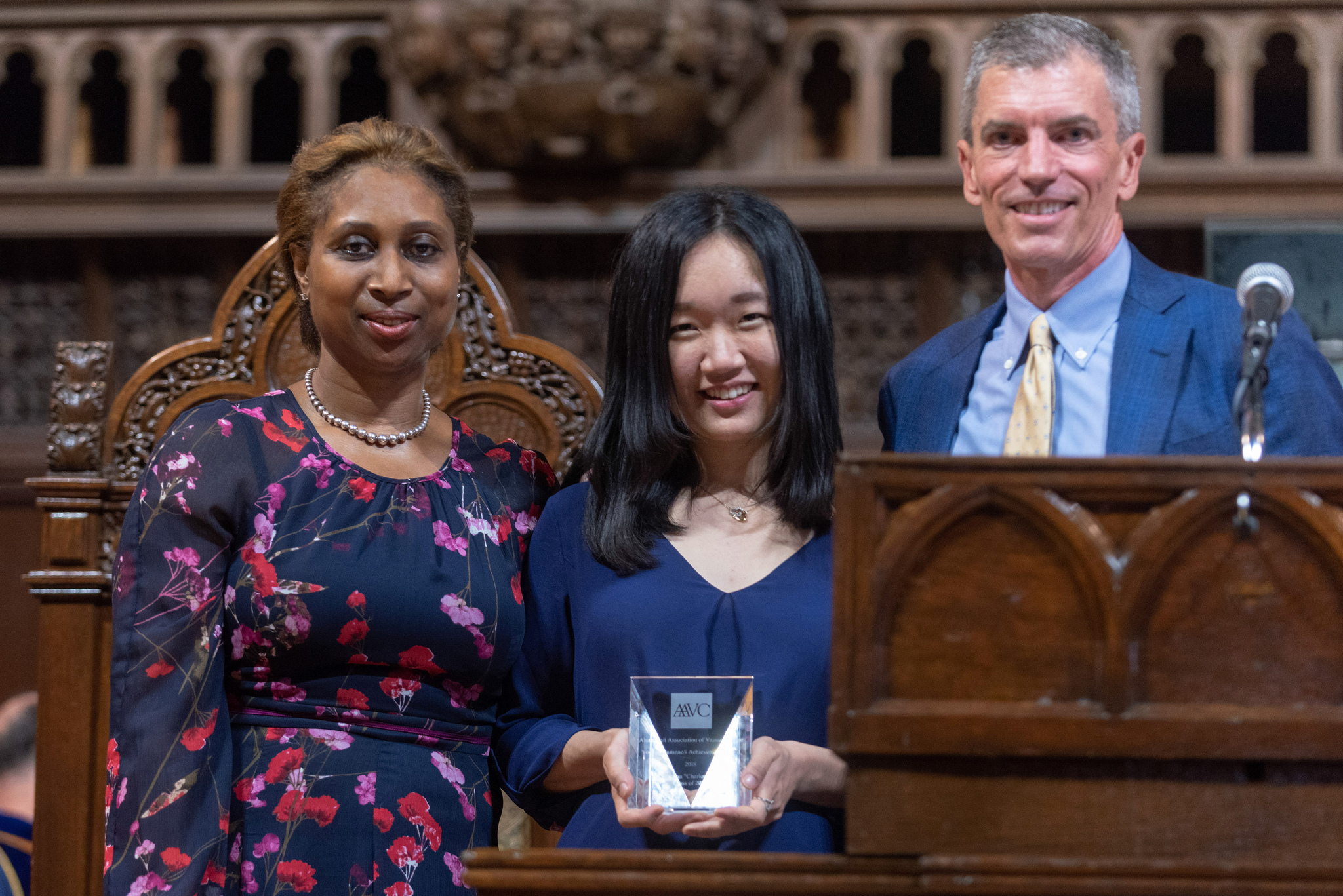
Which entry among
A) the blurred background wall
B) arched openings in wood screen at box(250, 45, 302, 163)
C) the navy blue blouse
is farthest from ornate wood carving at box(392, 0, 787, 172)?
the navy blue blouse

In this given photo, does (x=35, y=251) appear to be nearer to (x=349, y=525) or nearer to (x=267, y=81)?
(x=267, y=81)

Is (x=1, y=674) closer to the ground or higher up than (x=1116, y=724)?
closer to the ground

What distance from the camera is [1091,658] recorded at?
1261 mm

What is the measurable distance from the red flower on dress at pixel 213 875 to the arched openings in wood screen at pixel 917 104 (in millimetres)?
3648

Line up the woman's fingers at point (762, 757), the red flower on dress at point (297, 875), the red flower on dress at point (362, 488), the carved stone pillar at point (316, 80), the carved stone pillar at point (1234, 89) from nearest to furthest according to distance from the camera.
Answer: the woman's fingers at point (762, 757)
the red flower on dress at point (297, 875)
the red flower on dress at point (362, 488)
the carved stone pillar at point (1234, 89)
the carved stone pillar at point (316, 80)

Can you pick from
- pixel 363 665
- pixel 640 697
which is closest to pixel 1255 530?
pixel 640 697

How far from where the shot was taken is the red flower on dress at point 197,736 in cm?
176

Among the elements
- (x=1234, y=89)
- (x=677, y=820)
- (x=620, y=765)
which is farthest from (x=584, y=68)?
(x=677, y=820)

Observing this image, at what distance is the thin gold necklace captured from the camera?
189 cm

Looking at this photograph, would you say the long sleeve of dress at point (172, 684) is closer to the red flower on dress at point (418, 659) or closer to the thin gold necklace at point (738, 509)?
the red flower on dress at point (418, 659)

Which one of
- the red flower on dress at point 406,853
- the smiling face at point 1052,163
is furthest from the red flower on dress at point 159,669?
the smiling face at point 1052,163

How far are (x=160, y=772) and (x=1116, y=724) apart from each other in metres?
1.17

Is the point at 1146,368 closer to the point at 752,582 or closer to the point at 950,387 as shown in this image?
the point at 950,387

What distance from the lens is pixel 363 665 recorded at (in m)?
1.88
